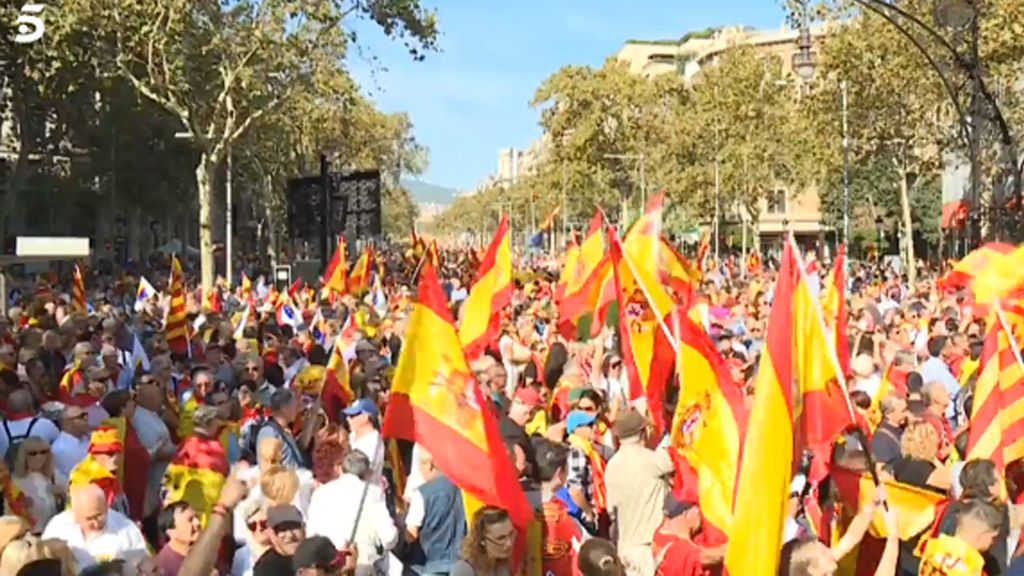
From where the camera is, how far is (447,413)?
6.67m

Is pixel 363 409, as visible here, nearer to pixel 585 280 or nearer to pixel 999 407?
pixel 999 407

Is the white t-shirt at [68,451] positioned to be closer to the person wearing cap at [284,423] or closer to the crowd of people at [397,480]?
the crowd of people at [397,480]

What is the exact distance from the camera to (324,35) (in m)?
32.9

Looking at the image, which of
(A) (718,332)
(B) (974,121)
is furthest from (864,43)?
(A) (718,332)

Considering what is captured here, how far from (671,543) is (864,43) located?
113ft

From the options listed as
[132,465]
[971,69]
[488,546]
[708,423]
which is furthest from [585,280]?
[488,546]

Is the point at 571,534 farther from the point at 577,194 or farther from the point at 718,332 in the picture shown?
the point at 577,194

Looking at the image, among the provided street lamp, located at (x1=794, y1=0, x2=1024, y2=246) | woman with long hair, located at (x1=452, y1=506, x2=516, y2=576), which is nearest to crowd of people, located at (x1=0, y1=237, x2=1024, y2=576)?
woman with long hair, located at (x1=452, y1=506, x2=516, y2=576)

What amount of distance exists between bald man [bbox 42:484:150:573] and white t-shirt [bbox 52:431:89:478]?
1820mm

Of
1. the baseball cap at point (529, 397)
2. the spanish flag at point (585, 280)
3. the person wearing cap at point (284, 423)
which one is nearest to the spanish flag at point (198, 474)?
the person wearing cap at point (284, 423)

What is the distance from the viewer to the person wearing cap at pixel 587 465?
26.2 feet

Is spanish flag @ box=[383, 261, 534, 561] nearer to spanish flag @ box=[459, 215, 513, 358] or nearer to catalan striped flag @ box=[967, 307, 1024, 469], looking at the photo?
catalan striped flag @ box=[967, 307, 1024, 469]

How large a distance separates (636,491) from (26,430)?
3.54m

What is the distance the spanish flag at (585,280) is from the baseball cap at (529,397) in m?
3.11
